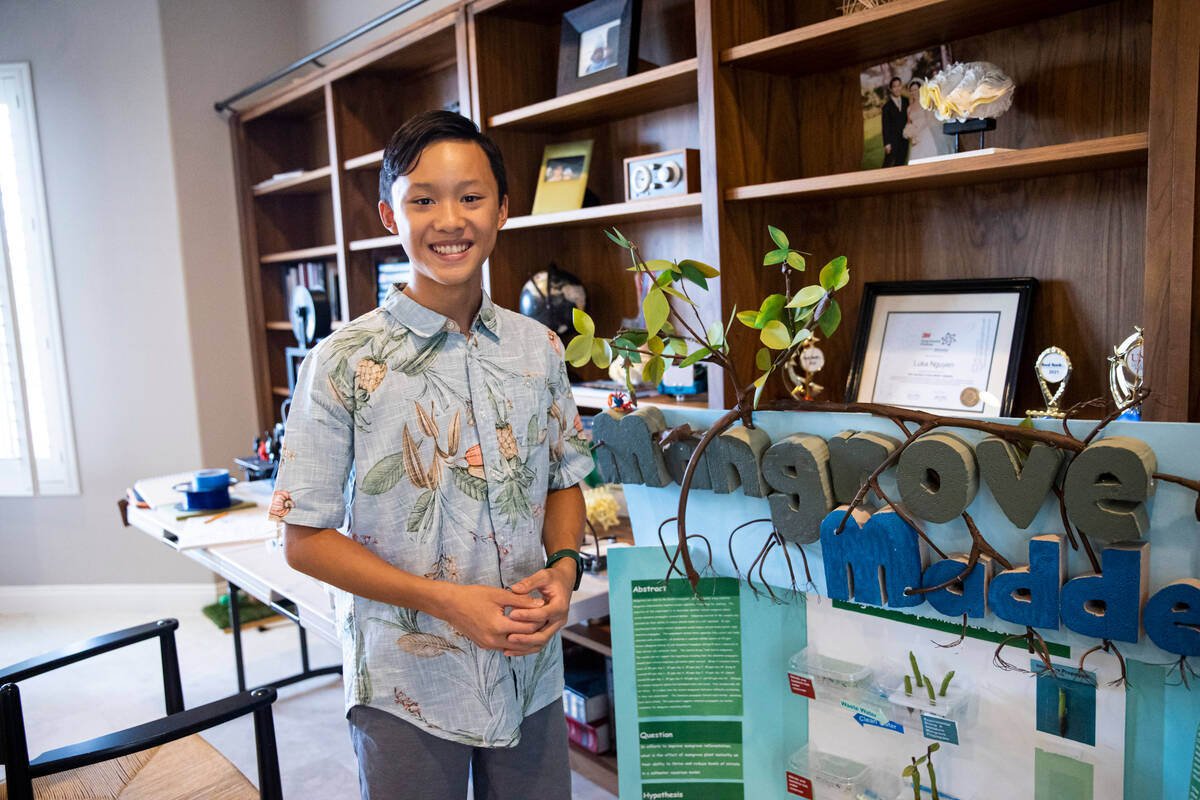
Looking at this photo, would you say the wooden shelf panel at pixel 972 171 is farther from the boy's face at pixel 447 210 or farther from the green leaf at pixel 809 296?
the boy's face at pixel 447 210

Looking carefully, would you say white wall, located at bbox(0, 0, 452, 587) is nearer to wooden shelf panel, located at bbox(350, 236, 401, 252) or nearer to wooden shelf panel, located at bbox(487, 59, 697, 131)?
wooden shelf panel, located at bbox(350, 236, 401, 252)

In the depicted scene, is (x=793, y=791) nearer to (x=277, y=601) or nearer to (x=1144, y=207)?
(x=1144, y=207)

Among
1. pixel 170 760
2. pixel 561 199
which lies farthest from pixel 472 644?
pixel 561 199

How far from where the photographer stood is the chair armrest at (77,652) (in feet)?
5.15

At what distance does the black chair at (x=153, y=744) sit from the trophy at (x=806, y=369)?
3.96ft

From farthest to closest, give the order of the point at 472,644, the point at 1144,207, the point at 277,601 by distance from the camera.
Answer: the point at 277,601
the point at 1144,207
the point at 472,644

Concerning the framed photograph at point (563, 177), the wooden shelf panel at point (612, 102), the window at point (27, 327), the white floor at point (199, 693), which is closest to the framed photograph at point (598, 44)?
the wooden shelf panel at point (612, 102)

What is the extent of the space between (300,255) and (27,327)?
4.57 ft

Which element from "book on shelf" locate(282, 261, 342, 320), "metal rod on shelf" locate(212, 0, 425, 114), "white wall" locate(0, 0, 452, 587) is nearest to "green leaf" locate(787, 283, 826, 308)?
"metal rod on shelf" locate(212, 0, 425, 114)

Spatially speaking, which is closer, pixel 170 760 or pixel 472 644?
pixel 472 644


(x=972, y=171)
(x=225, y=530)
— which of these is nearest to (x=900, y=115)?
(x=972, y=171)

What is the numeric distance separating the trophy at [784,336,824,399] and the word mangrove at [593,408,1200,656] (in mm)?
632

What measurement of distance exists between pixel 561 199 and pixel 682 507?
4.68ft

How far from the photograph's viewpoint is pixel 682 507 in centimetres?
131
